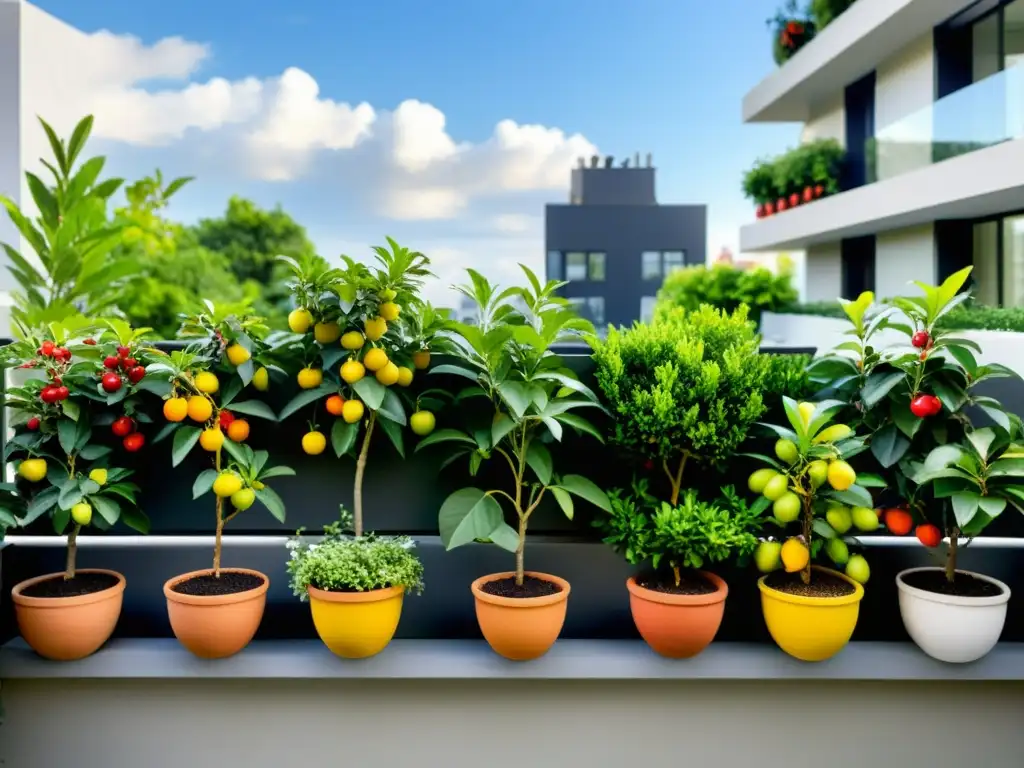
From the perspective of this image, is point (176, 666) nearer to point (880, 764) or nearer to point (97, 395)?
point (97, 395)

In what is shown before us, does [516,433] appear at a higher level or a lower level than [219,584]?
higher

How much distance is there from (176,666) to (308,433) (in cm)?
56

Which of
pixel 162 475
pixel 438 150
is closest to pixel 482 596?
pixel 162 475

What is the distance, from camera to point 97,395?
1.80 meters

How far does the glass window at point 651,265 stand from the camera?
28016mm

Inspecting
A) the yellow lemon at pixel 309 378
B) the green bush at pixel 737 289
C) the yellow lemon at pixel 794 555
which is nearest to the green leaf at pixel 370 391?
the yellow lemon at pixel 309 378

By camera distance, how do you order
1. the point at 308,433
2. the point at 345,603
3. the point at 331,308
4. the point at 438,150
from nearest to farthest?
the point at 345,603, the point at 331,308, the point at 308,433, the point at 438,150

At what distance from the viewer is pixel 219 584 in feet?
5.90

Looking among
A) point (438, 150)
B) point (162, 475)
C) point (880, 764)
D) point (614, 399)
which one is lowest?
point (880, 764)

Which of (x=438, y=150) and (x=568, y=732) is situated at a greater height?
(x=438, y=150)

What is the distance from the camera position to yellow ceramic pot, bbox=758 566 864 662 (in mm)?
1681

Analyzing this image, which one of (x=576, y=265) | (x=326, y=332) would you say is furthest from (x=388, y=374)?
(x=576, y=265)

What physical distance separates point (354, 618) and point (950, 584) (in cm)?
128

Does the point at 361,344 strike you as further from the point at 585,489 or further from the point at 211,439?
the point at 585,489
